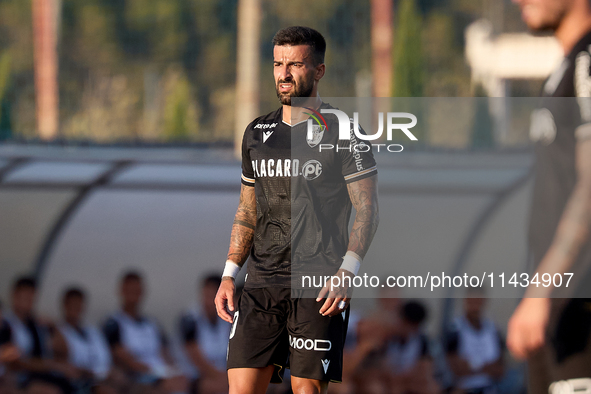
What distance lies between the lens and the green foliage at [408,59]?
14355mm

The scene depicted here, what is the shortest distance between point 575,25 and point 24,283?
5460 mm

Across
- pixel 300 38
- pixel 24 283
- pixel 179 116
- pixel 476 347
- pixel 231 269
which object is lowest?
pixel 476 347

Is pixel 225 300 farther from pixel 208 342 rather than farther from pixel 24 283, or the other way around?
pixel 24 283

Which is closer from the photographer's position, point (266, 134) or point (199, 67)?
point (266, 134)

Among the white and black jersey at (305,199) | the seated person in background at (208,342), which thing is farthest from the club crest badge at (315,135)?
the seated person in background at (208,342)

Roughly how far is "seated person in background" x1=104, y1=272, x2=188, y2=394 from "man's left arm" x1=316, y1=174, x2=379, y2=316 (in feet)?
12.4

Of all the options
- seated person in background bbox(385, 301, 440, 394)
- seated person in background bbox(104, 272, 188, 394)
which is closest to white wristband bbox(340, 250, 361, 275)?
seated person in background bbox(385, 301, 440, 394)

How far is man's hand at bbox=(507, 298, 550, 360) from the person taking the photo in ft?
6.96

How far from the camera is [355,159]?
10.1 ft

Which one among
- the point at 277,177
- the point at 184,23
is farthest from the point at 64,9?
the point at 277,177

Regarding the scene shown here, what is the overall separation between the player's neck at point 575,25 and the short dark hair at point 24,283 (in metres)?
5.40

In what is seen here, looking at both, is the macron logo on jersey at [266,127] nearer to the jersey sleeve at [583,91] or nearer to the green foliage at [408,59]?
the jersey sleeve at [583,91]

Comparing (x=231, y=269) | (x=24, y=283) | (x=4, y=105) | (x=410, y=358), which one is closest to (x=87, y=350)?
(x=24, y=283)

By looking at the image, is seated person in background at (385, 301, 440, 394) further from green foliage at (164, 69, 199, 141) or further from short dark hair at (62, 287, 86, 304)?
green foliage at (164, 69, 199, 141)
